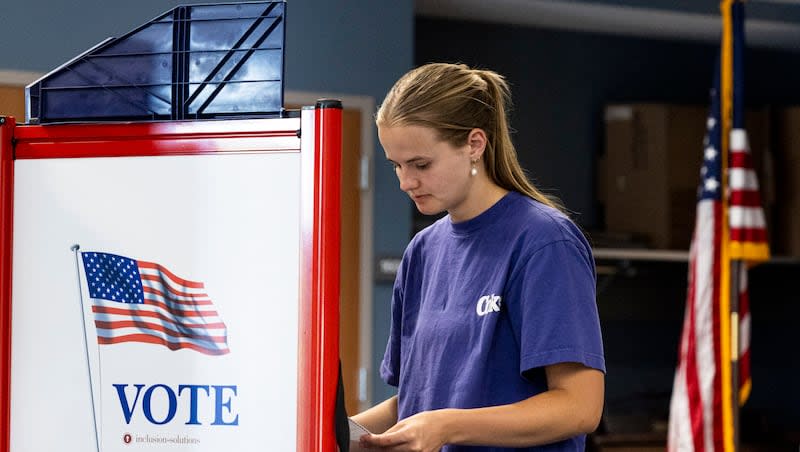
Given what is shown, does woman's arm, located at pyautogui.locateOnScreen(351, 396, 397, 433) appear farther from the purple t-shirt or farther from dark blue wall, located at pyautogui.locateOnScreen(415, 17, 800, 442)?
dark blue wall, located at pyautogui.locateOnScreen(415, 17, 800, 442)

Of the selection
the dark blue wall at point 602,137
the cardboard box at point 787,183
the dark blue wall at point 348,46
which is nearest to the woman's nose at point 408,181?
the dark blue wall at point 348,46

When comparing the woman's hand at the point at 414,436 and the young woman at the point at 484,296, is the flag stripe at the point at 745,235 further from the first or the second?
the woman's hand at the point at 414,436

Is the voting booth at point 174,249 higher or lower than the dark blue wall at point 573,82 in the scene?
lower

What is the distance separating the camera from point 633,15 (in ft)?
14.4

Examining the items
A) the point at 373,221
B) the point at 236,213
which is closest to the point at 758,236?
the point at 373,221

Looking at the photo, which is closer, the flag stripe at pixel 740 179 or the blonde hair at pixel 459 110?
the blonde hair at pixel 459 110

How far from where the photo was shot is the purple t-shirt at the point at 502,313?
4.42 ft

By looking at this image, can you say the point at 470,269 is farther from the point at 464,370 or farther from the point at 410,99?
the point at 410,99

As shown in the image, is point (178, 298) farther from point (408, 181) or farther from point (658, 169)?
point (658, 169)

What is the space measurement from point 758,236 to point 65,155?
2.98 metres

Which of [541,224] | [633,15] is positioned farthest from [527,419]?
[633,15]

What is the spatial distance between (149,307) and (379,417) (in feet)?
1.87

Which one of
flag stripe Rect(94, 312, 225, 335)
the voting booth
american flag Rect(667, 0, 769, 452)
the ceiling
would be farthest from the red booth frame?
the ceiling

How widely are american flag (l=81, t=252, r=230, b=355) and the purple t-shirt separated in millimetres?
416
